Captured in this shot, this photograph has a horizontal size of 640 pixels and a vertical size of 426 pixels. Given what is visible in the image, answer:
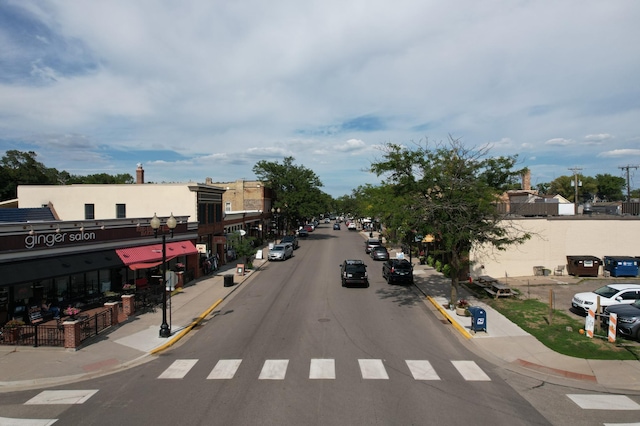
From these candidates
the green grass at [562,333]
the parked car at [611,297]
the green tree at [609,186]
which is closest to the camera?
the green grass at [562,333]

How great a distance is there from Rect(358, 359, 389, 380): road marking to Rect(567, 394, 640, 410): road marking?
480 cm

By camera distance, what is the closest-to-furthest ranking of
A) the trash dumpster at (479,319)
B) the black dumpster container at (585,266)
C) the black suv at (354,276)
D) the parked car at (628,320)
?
the parked car at (628,320), the trash dumpster at (479,319), the black suv at (354,276), the black dumpster container at (585,266)

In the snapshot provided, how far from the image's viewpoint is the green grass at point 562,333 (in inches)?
542

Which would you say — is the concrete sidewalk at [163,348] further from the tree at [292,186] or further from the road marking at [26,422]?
the tree at [292,186]

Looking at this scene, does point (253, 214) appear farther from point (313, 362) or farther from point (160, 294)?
point (313, 362)

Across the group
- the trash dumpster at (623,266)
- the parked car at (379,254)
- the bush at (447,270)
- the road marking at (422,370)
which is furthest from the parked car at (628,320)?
the parked car at (379,254)

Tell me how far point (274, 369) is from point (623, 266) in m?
27.7

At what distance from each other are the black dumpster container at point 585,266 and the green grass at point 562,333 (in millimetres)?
10691

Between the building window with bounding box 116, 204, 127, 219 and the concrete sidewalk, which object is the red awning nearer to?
the concrete sidewalk

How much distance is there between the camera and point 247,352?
1413cm

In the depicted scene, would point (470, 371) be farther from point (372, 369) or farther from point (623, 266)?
point (623, 266)

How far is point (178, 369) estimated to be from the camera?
41.9 feet

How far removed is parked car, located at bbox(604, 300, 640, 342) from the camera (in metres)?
15.0

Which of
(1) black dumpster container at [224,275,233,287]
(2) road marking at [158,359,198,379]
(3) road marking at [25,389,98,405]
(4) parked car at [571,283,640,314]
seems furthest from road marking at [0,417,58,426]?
(4) parked car at [571,283,640,314]
